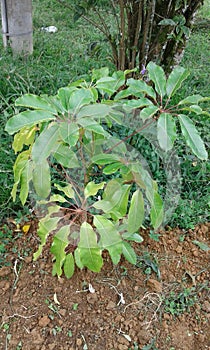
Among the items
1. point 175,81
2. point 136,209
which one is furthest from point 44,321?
point 175,81

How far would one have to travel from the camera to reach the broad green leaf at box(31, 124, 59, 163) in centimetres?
104

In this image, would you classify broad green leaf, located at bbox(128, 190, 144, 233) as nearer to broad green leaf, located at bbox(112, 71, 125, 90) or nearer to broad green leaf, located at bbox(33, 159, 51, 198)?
broad green leaf, located at bbox(33, 159, 51, 198)

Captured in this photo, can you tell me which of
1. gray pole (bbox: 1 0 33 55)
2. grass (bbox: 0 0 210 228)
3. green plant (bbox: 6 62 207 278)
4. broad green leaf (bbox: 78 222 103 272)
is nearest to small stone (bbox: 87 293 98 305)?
green plant (bbox: 6 62 207 278)

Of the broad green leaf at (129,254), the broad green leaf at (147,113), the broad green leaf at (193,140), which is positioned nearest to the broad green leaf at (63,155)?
the broad green leaf at (147,113)

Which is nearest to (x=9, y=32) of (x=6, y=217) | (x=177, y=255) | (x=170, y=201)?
(x=6, y=217)

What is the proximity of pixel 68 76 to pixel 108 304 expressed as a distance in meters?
1.66

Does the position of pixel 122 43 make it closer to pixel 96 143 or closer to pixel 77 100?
pixel 96 143

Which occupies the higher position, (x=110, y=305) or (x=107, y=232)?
(x=107, y=232)

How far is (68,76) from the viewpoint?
2699mm

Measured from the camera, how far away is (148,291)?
1.65m

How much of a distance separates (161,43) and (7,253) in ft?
4.87

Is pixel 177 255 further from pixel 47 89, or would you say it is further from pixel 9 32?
pixel 9 32

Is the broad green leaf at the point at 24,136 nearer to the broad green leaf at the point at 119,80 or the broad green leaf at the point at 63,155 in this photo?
the broad green leaf at the point at 63,155

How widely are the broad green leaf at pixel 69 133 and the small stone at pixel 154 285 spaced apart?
90 centimetres
